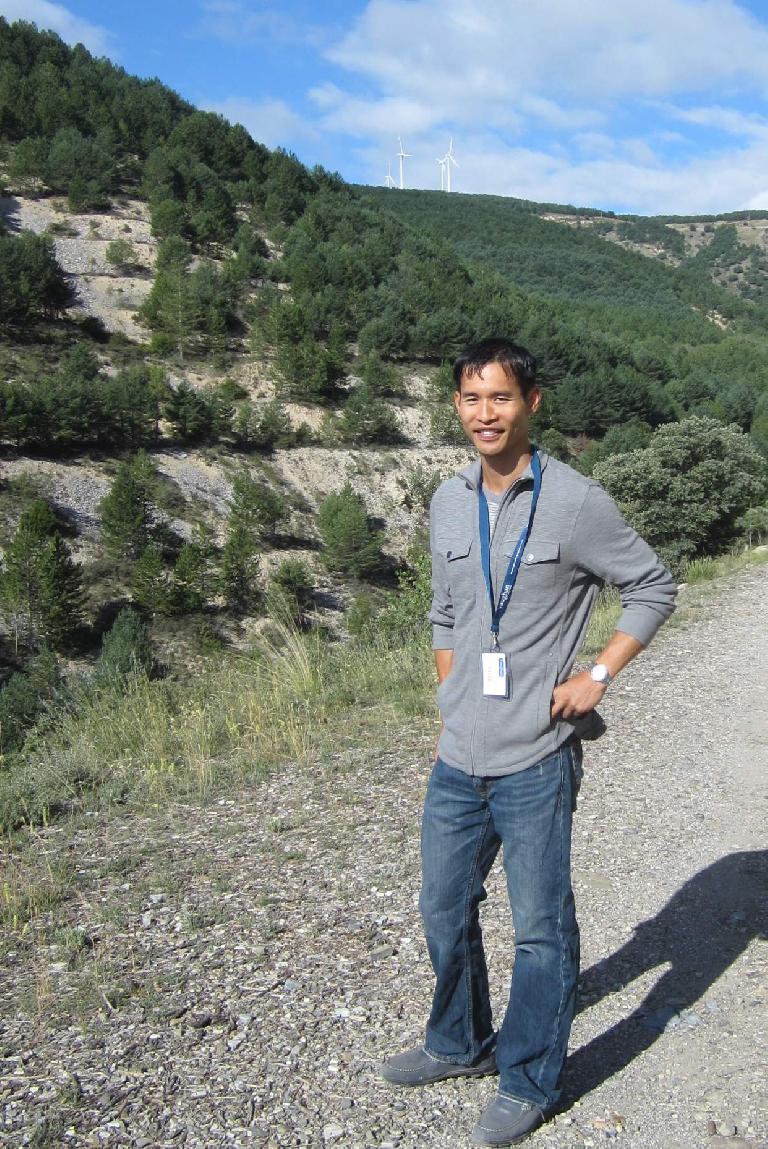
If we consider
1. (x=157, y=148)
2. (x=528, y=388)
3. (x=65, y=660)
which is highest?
(x=157, y=148)

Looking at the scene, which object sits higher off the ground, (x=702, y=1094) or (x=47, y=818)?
(x=702, y=1094)

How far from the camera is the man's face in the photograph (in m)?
2.26

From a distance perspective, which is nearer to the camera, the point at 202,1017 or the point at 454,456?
the point at 202,1017

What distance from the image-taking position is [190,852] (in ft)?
13.3

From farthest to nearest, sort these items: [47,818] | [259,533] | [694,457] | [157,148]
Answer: [157,148]
[259,533]
[694,457]
[47,818]

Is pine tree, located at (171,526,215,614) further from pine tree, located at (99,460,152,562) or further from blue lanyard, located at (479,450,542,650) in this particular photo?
blue lanyard, located at (479,450,542,650)

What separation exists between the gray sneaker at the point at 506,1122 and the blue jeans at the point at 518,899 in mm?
24

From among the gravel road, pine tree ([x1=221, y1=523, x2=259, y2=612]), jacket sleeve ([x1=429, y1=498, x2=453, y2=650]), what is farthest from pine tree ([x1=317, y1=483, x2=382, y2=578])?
jacket sleeve ([x1=429, y1=498, x2=453, y2=650])

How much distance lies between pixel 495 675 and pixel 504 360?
2.42 ft

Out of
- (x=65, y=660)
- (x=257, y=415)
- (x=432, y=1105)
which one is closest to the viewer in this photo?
(x=432, y=1105)

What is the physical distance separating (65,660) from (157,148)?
32735 mm

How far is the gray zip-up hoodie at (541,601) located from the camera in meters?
2.20

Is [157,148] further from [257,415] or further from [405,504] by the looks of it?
[405,504]

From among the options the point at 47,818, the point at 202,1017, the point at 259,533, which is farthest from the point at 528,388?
the point at 259,533
